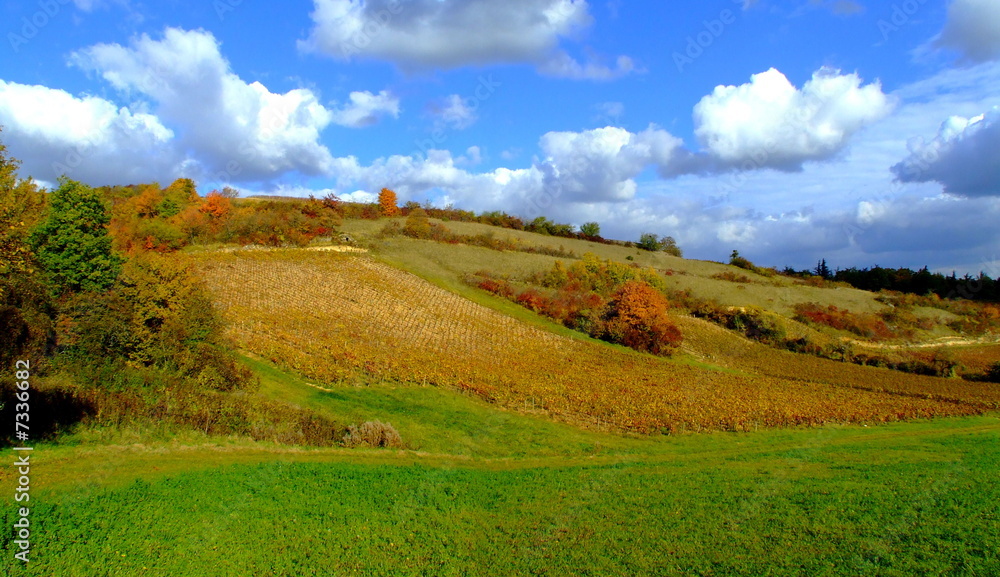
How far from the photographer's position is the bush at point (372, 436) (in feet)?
70.9

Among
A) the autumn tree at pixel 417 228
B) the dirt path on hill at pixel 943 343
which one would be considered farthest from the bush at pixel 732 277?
the autumn tree at pixel 417 228

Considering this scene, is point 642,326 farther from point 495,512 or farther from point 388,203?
point 388,203

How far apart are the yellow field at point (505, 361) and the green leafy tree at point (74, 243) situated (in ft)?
24.8

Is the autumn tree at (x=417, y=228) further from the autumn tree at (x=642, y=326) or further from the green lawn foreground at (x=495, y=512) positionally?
the green lawn foreground at (x=495, y=512)

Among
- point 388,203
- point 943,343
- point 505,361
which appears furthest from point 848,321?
point 388,203

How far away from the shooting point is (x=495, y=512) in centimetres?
1513

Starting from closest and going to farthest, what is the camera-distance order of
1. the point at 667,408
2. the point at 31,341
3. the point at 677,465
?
the point at 677,465
the point at 31,341
the point at 667,408

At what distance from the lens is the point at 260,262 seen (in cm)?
5500

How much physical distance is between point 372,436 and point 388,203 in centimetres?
7935

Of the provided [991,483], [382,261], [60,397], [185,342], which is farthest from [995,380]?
[60,397]

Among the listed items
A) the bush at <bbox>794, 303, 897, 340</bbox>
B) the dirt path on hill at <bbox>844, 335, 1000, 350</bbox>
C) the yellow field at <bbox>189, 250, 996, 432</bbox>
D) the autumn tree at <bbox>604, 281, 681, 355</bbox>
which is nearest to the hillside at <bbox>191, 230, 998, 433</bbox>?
the yellow field at <bbox>189, 250, 996, 432</bbox>

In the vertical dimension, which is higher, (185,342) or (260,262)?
(260,262)

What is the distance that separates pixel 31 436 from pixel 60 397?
6.35 feet

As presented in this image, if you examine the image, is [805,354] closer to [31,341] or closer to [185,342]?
[185,342]
